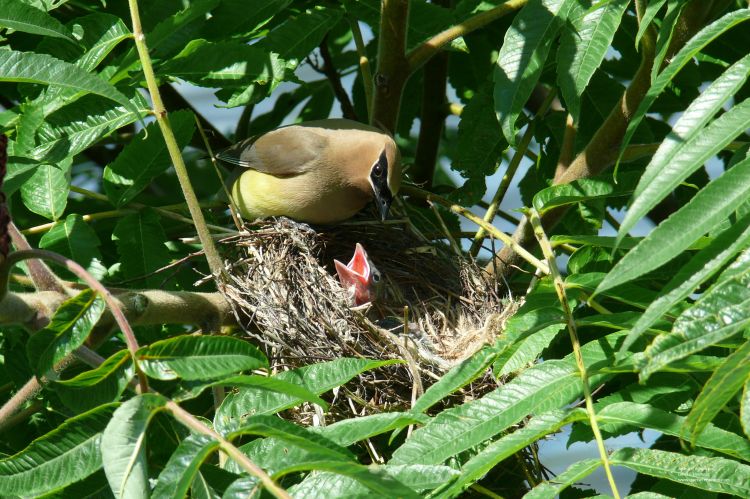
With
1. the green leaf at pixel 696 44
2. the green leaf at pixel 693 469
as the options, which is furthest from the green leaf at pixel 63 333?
the green leaf at pixel 696 44

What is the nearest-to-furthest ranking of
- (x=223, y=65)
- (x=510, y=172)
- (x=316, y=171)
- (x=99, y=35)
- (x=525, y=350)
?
(x=525, y=350) → (x=99, y=35) → (x=223, y=65) → (x=510, y=172) → (x=316, y=171)

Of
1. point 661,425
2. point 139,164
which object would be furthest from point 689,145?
point 139,164

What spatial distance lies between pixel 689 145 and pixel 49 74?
1.59 m

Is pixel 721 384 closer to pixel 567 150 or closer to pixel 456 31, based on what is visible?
pixel 567 150

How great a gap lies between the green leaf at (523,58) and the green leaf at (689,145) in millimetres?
914

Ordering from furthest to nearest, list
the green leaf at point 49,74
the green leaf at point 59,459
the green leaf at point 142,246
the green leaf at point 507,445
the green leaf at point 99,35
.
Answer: the green leaf at point 142,246 < the green leaf at point 99,35 < the green leaf at point 49,74 < the green leaf at point 507,445 < the green leaf at point 59,459

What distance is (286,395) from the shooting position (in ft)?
8.47

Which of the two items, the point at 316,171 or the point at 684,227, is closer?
the point at 684,227

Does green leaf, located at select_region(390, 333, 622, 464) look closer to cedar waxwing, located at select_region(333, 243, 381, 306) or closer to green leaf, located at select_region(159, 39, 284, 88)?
green leaf, located at select_region(159, 39, 284, 88)

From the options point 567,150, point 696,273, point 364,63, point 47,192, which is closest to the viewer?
point 696,273

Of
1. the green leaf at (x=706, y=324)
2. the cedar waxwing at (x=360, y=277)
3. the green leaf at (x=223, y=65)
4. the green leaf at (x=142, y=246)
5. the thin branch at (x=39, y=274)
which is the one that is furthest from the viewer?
the cedar waxwing at (x=360, y=277)

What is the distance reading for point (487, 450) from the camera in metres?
2.49

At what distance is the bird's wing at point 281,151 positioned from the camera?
5219 mm

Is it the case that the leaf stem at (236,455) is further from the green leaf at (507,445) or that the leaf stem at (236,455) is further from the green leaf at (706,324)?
the green leaf at (706,324)
